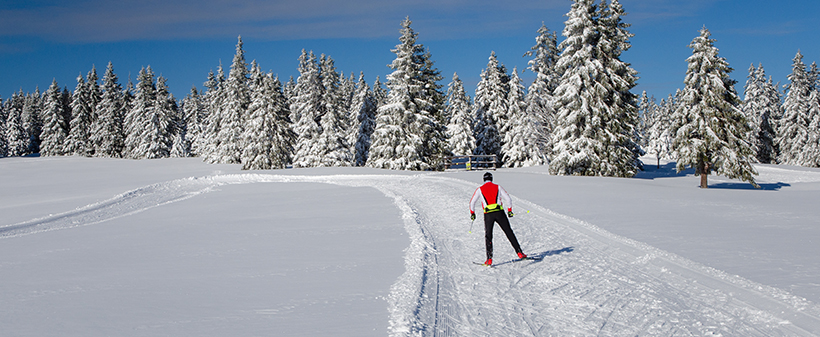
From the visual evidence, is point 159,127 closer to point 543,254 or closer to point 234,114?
point 234,114

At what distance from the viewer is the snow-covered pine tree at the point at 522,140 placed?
44719mm

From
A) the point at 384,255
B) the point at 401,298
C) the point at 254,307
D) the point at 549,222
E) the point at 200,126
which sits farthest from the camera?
the point at 200,126

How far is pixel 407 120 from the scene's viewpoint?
127 feet

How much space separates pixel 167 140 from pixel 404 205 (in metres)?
55.8

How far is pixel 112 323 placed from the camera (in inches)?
211

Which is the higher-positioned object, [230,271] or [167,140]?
[167,140]

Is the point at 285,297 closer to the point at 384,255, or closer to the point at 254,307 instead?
the point at 254,307

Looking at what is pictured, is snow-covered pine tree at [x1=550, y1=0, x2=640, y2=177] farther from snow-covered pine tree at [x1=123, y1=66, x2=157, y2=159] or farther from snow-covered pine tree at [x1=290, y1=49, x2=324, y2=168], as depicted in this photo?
snow-covered pine tree at [x1=123, y1=66, x2=157, y2=159]

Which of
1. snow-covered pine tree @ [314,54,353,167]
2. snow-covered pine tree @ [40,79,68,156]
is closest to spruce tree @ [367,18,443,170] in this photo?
snow-covered pine tree @ [314,54,353,167]

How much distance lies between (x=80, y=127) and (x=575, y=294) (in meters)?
76.9

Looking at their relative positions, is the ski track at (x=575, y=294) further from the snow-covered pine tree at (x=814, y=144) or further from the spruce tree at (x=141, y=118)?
the spruce tree at (x=141, y=118)

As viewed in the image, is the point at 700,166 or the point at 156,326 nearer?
the point at 156,326

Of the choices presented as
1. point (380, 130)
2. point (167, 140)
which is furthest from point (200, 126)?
point (380, 130)

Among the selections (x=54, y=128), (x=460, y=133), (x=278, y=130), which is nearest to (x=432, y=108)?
(x=460, y=133)
